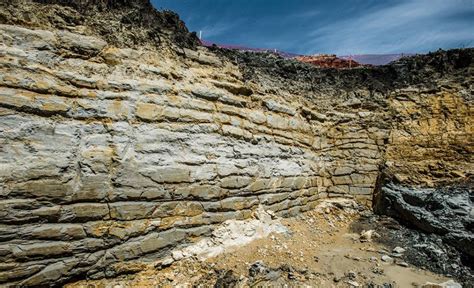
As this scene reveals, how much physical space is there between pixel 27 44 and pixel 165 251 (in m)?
3.51

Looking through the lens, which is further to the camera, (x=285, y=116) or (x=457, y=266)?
(x=285, y=116)

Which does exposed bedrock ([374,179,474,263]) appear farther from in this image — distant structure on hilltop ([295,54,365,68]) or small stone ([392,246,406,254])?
distant structure on hilltop ([295,54,365,68])

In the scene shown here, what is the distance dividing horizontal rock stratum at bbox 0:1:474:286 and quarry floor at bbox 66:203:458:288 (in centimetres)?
35

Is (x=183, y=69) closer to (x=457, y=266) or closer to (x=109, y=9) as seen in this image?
(x=109, y=9)

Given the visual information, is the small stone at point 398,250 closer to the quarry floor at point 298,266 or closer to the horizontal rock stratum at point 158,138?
the quarry floor at point 298,266

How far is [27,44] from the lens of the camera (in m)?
4.34

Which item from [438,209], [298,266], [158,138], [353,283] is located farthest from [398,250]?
[158,138]

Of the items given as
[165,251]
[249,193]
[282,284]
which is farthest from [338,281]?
[165,251]

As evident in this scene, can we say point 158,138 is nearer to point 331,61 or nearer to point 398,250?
point 398,250

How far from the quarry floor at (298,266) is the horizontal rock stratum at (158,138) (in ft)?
1.16

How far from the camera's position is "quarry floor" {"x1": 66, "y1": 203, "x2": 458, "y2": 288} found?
4.41 metres

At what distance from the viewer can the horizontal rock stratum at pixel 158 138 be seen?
4.00 m

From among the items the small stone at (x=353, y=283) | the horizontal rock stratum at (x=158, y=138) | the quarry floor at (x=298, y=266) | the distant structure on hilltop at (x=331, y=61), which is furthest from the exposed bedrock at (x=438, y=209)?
the distant structure on hilltop at (x=331, y=61)

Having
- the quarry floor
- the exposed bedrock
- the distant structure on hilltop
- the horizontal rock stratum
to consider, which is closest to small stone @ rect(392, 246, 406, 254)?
the quarry floor
